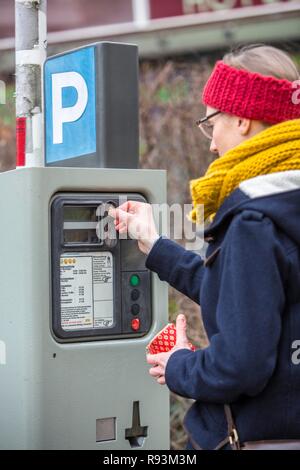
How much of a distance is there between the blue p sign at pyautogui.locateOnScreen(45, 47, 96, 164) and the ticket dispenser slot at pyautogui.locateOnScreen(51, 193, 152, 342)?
0.90 feet

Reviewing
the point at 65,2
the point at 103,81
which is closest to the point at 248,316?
the point at 103,81

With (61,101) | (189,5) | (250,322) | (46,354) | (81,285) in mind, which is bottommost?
(46,354)

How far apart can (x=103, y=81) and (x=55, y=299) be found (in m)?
0.81

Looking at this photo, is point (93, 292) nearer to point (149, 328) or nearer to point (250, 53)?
point (149, 328)

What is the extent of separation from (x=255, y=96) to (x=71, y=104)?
1077mm

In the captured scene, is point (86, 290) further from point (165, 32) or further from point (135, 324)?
point (165, 32)

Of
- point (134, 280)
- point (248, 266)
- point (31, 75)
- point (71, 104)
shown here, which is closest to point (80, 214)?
point (134, 280)

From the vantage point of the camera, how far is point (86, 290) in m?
2.99

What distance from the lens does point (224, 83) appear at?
233 cm

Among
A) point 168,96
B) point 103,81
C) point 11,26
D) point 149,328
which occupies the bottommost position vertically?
point 149,328

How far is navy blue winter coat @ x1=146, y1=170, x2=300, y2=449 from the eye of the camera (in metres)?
2.08

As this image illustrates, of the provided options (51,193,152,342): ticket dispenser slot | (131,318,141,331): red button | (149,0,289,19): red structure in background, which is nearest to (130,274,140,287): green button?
(51,193,152,342): ticket dispenser slot

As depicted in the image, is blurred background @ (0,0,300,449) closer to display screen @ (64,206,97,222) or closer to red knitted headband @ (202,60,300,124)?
display screen @ (64,206,97,222)
